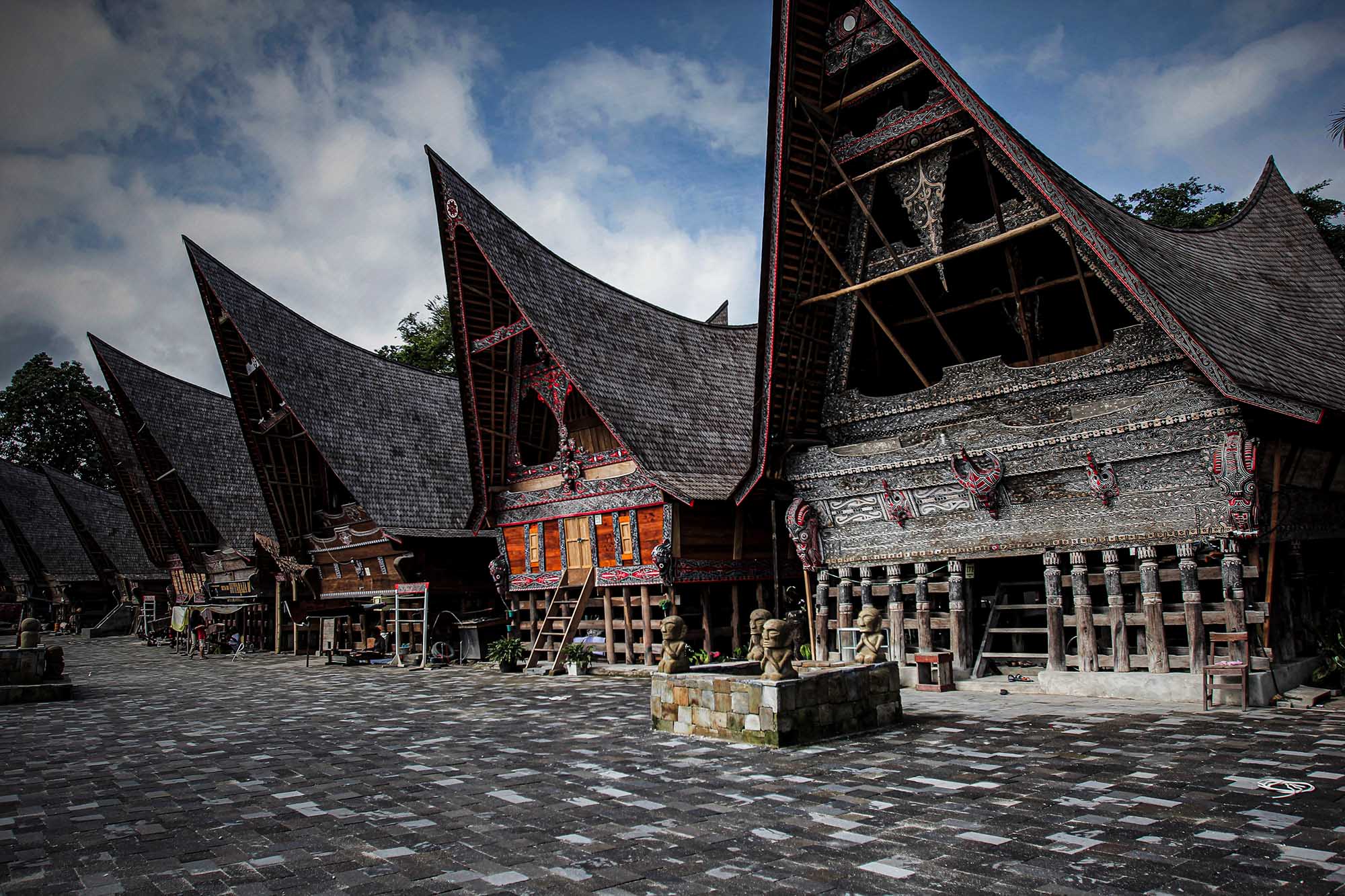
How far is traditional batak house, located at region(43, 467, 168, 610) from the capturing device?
1766 inches

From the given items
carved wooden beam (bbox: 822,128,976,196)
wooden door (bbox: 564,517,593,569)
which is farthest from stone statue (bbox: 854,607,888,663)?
wooden door (bbox: 564,517,593,569)

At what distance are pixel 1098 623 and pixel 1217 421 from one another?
9.76 feet

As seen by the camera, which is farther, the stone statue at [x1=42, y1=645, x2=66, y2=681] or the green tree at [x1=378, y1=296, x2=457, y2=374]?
the green tree at [x1=378, y1=296, x2=457, y2=374]

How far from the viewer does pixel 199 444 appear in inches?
1293

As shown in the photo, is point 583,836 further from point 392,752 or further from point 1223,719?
point 1223,719

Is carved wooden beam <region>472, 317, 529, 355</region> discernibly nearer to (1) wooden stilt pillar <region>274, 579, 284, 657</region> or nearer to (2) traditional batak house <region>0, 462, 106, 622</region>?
(1) wooden stilt pillar <region>274, 579, 284, 657</region>

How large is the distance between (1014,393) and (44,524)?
186ft

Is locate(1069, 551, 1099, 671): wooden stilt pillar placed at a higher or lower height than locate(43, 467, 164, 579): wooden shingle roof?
lower

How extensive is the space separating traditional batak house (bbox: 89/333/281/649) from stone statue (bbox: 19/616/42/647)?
12.7 m

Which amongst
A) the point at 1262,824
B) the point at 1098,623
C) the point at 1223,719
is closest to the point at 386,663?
the point at 1098,623

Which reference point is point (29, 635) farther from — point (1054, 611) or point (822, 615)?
point (1054, 611)

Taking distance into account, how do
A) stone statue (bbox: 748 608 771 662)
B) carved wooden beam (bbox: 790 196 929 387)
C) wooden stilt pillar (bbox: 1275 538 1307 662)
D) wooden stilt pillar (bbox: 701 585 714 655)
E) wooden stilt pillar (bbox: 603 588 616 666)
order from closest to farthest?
stone statue (bbox: 748 608 771 662)
wooden stilt pillar (bbox: 1275 538 1307 662)
carved wooden beam (bbox: 790 196 929 387)
wooden stilt pillar (bbox: 701 585 714 655)
wooden stilt pillar (bbox: 603 588 616 666)

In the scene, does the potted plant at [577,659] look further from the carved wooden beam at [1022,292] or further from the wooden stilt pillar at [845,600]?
the carved wooden beam at [1022,292]

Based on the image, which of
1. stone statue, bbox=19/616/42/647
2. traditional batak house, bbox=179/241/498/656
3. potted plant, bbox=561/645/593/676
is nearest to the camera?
stone statue, bbox=19/616/42/647
